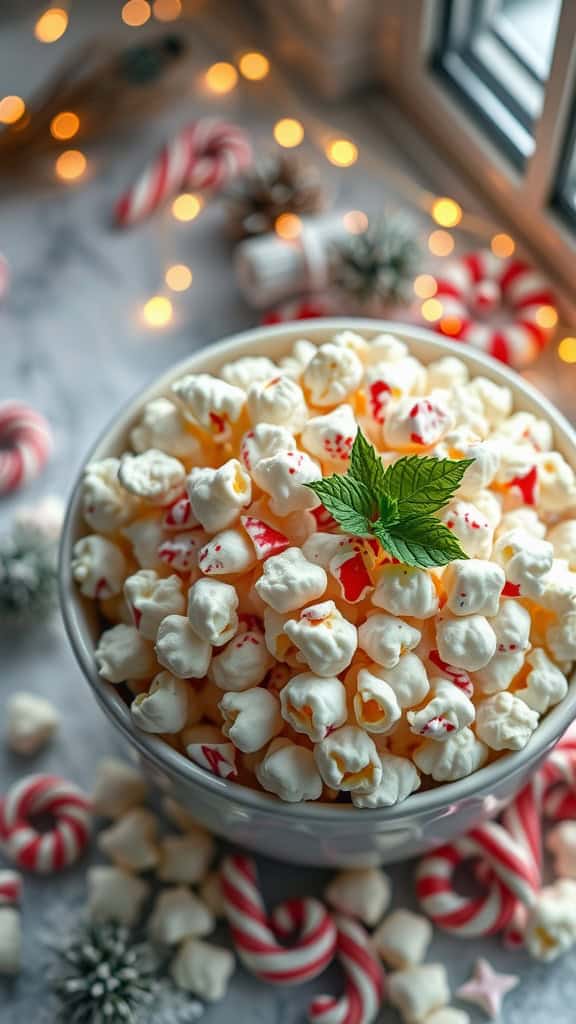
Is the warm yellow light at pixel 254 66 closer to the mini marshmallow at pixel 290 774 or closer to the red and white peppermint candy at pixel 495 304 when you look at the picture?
the red and white peppermint candy at pixel 495 304

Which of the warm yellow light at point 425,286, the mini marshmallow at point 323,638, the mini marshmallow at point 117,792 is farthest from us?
the warm yellow light at point 425,286

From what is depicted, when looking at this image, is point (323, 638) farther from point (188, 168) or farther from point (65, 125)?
point (65, 125)

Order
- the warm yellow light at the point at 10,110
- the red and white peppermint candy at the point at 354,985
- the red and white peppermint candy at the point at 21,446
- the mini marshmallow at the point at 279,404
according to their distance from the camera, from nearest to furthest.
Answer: the mini marshmallow at the point at 279,404 < the red and white peppermint candy at the point at 354,985 < the red and white peppermint candy at the point at 21,446 < the warm yellow light at the point at 10,110

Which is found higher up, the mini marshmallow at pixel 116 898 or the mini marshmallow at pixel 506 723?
the mini marshmallow at pixel 506 723

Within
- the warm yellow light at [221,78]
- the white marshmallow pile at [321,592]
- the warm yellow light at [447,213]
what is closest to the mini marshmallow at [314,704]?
the white marshmallow pile at [321,592]

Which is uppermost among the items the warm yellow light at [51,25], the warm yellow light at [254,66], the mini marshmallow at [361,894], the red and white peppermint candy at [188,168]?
the warm yellow light at [51,25]

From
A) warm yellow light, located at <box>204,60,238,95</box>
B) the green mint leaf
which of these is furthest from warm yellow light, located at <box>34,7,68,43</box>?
the green mint leaf

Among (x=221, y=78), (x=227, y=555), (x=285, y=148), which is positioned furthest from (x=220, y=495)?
(x=221, y=78)

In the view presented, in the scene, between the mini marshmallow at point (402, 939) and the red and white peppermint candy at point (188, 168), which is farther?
the red and white peppermint candy at point (188, 168)
